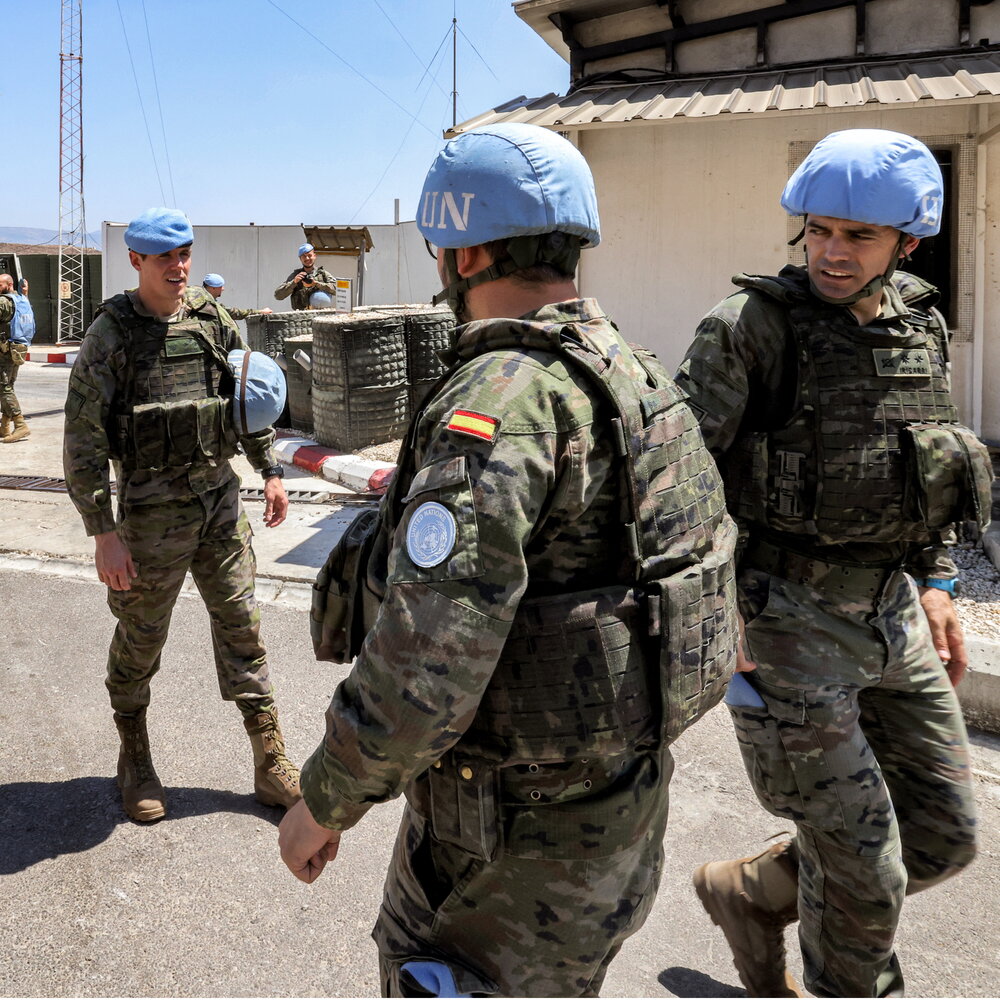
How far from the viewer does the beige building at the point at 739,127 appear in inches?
271

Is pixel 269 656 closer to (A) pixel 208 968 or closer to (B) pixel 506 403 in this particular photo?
(A) pixel 208 968

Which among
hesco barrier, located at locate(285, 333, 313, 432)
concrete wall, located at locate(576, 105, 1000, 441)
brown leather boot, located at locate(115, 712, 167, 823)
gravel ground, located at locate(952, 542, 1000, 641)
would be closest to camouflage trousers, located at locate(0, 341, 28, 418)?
hesco barrier, located at locate(285, 333, 313, 432)

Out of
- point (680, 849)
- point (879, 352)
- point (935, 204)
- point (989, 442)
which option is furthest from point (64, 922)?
point (989, 442)

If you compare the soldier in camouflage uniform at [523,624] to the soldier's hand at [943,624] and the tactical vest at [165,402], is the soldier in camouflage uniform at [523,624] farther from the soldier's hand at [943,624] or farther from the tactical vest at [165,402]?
the tactical vest at [165,402]

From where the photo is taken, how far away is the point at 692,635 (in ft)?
5.58

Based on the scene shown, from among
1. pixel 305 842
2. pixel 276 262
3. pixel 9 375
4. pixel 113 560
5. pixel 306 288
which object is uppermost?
pixel 276 262

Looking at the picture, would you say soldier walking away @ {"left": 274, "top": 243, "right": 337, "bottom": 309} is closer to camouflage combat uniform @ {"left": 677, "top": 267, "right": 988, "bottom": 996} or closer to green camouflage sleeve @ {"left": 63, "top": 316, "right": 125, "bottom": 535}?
green camouflage sleeve @ {"left": 63, "top": 316, "right": 125, "bottom": 535}

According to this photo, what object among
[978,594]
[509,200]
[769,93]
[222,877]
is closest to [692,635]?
[509,200]

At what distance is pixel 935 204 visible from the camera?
8.23 feet

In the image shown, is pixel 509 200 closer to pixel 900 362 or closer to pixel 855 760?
pixel 900 362

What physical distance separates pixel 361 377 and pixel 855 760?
7.22m

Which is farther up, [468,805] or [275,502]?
[275,502]

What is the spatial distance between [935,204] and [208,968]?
2.66 m

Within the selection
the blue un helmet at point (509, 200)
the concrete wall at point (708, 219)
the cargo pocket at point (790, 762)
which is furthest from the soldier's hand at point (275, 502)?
the concrete wall at point (708, 219)
